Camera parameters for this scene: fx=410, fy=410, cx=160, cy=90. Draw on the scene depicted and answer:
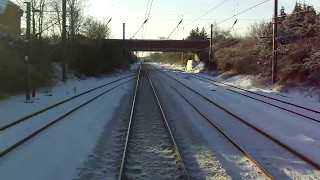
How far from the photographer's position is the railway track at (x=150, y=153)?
332 inches

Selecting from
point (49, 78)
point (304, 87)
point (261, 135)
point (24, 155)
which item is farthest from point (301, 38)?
point (24, 155)

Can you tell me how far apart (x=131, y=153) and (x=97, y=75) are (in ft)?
138

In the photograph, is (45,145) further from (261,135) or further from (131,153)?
(261,135)

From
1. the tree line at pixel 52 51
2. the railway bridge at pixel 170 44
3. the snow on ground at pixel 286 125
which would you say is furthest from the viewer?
the railway bridge at pixel 170 44

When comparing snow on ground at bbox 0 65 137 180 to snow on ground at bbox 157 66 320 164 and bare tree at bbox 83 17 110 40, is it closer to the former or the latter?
snow on ground at bbox 157 66 320 164

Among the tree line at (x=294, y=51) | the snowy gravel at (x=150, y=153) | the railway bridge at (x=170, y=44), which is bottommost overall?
the snowy gravel at (x=150, y=153)

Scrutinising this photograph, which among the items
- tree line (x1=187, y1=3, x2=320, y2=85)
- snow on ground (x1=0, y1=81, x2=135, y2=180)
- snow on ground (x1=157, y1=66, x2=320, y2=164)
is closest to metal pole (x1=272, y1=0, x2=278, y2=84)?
tree line (x1=187, y1=3, x2=320, y2=85)

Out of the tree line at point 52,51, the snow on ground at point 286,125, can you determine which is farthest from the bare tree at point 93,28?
the snow on ground at point 286,125

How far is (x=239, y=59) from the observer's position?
49.7 m

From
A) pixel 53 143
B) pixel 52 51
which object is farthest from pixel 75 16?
pixel 53 143

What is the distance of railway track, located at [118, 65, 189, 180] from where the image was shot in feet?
27.7

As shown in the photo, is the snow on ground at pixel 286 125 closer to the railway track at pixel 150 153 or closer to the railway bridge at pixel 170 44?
the railway track at pixel 150 153

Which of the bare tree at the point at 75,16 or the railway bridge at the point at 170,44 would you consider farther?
the railway bridge at the point at 170,44

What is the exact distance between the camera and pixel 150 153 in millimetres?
10234
